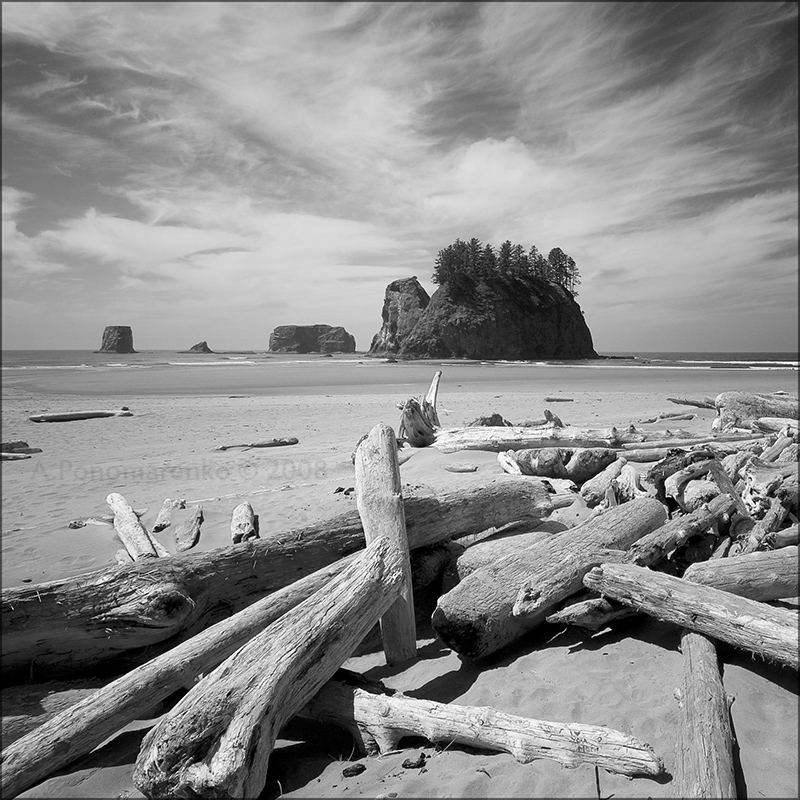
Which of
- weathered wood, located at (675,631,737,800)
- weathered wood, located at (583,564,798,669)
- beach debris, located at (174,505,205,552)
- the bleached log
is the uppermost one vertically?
weathered wood, located at (583,564,798,669)

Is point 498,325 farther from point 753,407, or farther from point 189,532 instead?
point 189,532

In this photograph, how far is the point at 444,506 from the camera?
4.55 metres

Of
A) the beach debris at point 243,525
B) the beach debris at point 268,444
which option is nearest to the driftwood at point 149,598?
the beach debris at point 243,525

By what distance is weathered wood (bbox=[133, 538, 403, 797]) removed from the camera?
8.07 feet

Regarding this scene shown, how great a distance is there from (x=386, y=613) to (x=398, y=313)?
73.5 m

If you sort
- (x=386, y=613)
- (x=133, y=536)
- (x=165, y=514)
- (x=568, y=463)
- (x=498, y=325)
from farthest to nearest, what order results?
(x=498, y=325)
(x=568, y=463)
(x=165, y=514)
(x=133, y=536)
(x=386, y=613)

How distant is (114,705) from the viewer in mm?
2867

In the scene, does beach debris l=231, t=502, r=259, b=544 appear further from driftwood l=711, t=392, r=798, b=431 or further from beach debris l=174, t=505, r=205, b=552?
driftwood l=711, t=392, r=798, b=431

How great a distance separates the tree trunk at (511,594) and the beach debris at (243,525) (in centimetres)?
269

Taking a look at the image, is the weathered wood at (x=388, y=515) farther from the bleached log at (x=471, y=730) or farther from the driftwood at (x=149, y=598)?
the bleached log at (x=471, y=730)

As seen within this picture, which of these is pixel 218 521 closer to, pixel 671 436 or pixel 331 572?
pixel 331 572

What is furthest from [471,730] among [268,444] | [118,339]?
[118,339]

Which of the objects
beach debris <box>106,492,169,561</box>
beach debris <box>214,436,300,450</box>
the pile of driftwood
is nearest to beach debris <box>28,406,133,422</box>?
beach debris <box>214,436,300,450</box>

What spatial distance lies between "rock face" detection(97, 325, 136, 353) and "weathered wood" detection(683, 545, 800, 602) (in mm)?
95164
